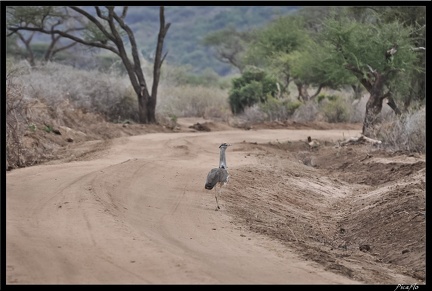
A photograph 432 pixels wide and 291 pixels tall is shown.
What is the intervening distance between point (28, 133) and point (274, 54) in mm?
24733

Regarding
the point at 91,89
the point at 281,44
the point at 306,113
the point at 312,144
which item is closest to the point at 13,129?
the point at 312,144

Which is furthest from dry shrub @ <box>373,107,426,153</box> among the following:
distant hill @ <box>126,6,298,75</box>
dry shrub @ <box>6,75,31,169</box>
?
distant hill @ <box>126,6,298,75</box>

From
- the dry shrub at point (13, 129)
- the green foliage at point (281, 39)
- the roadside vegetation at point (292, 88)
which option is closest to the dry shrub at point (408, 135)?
the roadside vegetation at point (292, 88)

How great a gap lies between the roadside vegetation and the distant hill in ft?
136

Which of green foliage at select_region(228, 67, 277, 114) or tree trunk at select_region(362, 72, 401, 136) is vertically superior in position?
tree trunk at select_region(362, 72, 401, 136)

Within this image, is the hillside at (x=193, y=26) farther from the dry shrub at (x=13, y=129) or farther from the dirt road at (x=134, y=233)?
the dirt road at (x=134, y=233)

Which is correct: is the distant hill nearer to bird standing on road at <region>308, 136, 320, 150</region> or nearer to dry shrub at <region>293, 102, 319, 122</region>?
dry shrub at <region>293, 102, 319, 122</region>

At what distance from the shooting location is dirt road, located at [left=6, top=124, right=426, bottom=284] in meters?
7.75

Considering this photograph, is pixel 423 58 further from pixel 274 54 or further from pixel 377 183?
pixel 274 54

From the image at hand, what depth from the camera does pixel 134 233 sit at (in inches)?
368
